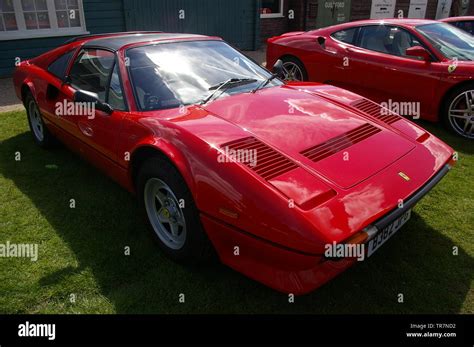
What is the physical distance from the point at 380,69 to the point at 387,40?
522mm

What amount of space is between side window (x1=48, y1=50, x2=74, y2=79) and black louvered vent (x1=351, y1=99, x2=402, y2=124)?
9.19ft

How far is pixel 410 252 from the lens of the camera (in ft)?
9.04

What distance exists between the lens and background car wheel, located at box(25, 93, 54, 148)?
4402mm

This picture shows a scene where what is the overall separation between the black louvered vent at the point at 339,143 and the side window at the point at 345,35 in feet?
11.5

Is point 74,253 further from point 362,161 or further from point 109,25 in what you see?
point 109,25

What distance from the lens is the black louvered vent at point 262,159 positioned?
213 cm

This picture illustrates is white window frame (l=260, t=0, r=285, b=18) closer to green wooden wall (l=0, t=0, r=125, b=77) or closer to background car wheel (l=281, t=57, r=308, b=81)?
green wooden wall (l=0, t=0, r=125, b=77)

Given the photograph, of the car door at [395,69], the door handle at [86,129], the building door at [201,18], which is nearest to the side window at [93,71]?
the door handle at [86,129]

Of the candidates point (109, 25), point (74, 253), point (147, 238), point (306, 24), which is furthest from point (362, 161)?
point (306, 24)

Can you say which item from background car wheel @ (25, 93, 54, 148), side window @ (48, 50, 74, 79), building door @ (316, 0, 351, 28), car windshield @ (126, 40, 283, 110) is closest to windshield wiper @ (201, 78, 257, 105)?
car windshield @ (126, 40, 283, 110)

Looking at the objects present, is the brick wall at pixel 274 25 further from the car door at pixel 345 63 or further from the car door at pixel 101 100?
the car door at pixel 101 100

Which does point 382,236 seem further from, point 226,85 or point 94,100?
point 94,100

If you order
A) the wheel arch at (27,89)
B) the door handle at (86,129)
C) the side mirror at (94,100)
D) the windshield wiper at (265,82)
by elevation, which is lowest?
the door handle at (86,129)

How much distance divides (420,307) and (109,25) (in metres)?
9.34
